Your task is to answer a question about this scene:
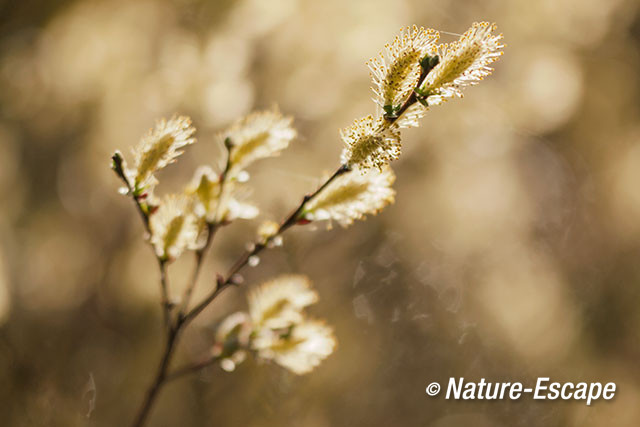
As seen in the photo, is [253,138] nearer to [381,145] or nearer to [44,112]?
[381,145]

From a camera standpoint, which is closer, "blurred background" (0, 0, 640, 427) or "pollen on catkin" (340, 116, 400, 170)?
"pollen on catkin" (340, 116, 400, 170)

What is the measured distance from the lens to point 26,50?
25.9 inches

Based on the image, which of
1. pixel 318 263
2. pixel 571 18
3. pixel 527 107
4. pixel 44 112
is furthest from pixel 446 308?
pixel 44 112

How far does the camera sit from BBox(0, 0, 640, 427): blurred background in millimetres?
598

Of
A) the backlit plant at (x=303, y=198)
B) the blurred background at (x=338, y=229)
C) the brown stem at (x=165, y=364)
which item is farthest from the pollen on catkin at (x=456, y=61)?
Result: the blurred background at (x=338, y=229)

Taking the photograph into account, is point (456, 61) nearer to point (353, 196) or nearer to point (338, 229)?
point (353, 196)

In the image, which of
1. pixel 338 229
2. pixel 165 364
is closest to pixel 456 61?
pixel 165 364

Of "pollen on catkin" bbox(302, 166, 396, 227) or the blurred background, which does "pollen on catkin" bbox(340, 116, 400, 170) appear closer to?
"pollen on catkin" bbox(302, 166, 396, 227)

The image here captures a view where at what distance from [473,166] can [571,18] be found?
0.87 feet

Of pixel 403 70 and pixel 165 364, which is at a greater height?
pixel 403 70

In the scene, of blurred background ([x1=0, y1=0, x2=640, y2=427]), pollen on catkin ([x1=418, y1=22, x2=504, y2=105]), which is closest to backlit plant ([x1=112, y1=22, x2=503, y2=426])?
pollen on catkin ([x1=418, y1=22, x2=504, y2=105])

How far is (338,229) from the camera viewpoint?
711mm

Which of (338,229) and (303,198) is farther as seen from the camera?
(338,229)

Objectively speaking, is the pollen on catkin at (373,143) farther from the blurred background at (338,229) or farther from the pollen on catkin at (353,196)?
the blurred background at (338,229)
